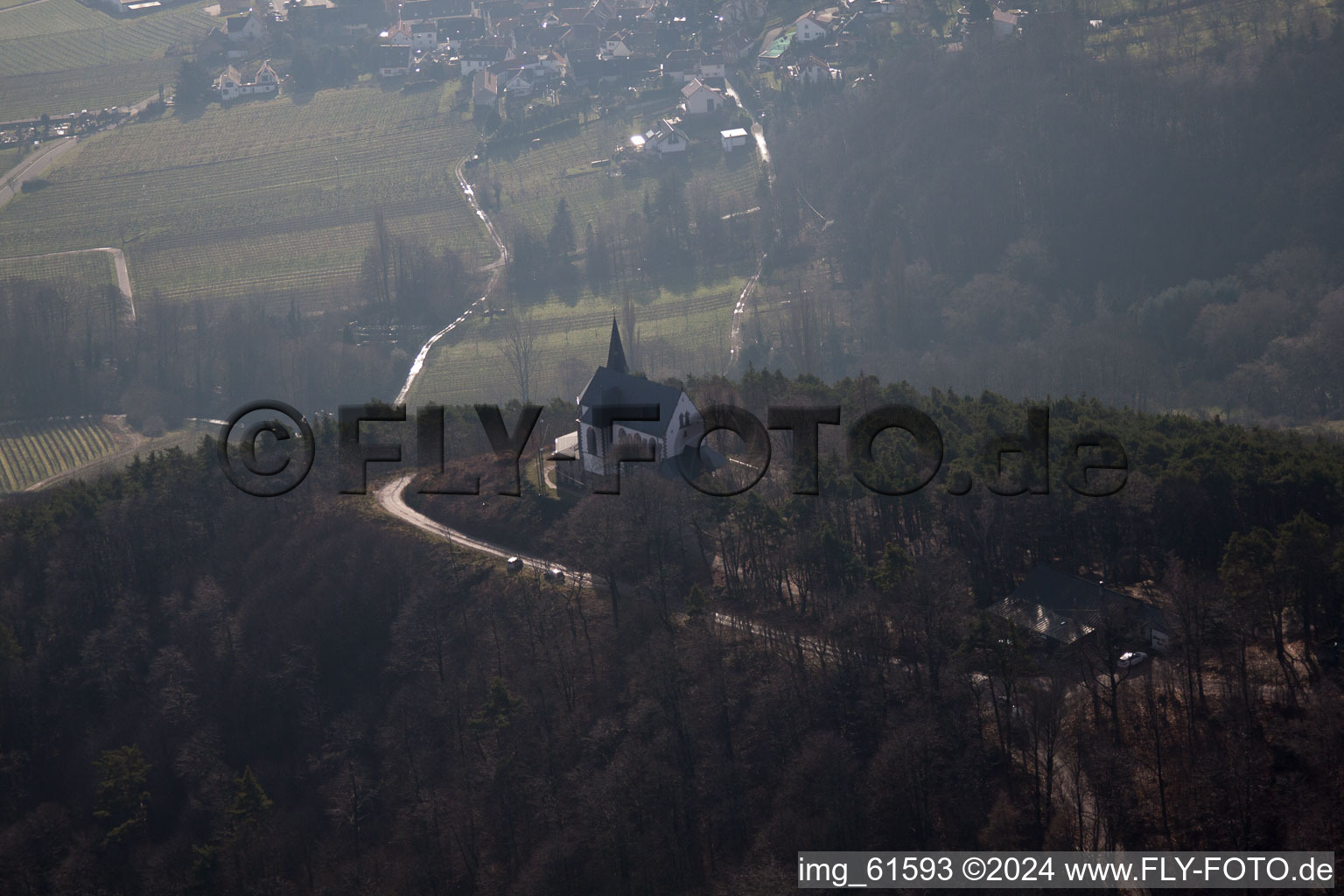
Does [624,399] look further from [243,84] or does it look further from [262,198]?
[243,84]

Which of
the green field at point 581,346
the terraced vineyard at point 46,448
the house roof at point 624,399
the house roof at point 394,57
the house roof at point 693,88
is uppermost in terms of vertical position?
the house roof at point 394,57

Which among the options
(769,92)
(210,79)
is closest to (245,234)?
(210,79)

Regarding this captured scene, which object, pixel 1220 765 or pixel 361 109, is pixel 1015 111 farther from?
pixel 1220 765

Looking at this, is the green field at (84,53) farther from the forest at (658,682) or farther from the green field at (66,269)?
the forest at (658,682)

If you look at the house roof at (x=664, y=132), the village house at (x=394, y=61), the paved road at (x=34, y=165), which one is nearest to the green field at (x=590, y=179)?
the house roof at (x=664, y=132)

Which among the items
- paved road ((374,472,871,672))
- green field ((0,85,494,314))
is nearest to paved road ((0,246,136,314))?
green field ((0,85,494,314))

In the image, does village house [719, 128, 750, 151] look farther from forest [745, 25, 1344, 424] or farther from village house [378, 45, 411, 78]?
village house [378, 45, 411, 78]

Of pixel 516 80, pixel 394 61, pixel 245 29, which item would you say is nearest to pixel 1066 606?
pixel 516 80
